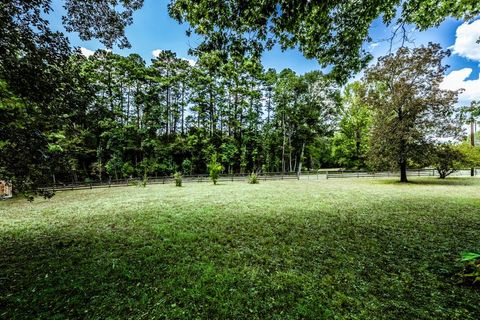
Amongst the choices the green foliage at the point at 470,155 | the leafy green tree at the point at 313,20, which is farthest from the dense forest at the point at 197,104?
the green foliage at the point at 470,155

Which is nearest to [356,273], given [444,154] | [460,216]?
[460,216]

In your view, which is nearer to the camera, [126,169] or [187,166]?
[126,169]

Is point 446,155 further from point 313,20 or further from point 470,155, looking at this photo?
point 313,20

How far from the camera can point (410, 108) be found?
1867 centimetres

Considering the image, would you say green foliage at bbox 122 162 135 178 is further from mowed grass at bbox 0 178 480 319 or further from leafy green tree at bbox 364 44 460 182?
leafy green tree at bbox 364 44 460 182

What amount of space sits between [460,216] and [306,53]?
27.3 ft

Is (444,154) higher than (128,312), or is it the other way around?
(444,154)

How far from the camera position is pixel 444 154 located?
18156mm

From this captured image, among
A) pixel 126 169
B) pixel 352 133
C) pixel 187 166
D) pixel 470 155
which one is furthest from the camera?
pixel 352 133

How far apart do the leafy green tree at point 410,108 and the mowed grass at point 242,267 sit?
1247 centimetres

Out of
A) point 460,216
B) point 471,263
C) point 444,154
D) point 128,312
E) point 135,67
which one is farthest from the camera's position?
point 135,67

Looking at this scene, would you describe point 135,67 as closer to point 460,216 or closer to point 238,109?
point 238,109

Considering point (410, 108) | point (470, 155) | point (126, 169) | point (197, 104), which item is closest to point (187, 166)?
point (126, 169)

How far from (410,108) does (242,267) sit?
2216 centimetres
